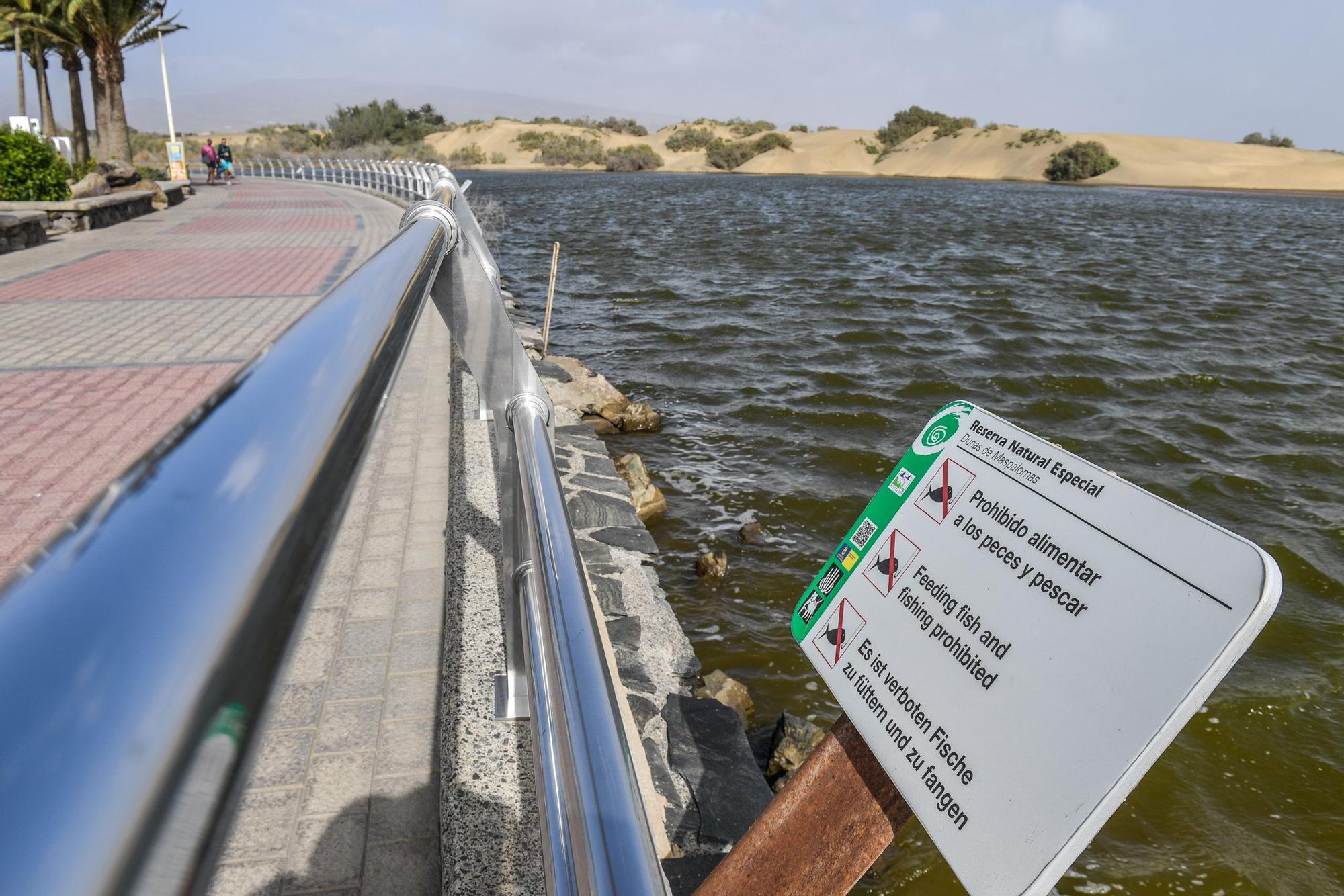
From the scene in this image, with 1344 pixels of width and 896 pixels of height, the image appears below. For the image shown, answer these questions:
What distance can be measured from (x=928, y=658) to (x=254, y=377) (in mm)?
1171

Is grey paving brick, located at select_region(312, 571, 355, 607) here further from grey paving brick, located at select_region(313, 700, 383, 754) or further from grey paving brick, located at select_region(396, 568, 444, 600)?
grey paving brick, located at select_region(313, 700, 383, 754)

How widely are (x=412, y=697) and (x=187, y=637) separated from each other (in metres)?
2.64

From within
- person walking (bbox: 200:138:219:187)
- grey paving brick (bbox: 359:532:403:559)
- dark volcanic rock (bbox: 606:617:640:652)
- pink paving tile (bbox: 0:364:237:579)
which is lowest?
dark volcanic rock (bbox: 606:617:640:652)

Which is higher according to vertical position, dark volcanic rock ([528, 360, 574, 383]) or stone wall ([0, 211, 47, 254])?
stone wall ([0, 211, 47, 254])

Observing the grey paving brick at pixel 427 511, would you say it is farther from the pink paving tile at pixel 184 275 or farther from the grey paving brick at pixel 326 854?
the pink paving tile at pixel 184 275

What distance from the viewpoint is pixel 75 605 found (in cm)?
32

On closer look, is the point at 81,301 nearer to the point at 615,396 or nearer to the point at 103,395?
the point at 103,395

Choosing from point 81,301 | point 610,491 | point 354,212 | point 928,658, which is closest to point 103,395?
point 610,491

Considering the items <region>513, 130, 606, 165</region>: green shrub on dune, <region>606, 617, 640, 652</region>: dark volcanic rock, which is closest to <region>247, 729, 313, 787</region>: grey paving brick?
<region>606, 617, 640, 652</region>: dark volcanic rock

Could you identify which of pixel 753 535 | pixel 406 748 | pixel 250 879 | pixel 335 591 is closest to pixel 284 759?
pixel 406 748

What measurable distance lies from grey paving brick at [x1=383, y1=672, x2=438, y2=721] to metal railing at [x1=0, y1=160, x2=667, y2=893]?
→ 2164 millimetres

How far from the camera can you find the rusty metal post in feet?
4.99

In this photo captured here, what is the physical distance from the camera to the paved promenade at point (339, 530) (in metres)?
2.25

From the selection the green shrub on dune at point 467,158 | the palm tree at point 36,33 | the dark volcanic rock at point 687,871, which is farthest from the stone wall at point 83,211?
the green shrub on dune at point 467,158
